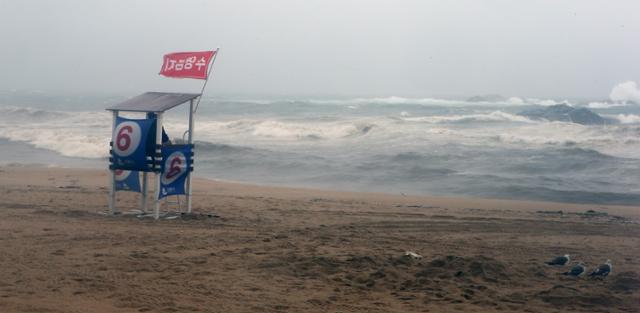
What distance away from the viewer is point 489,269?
718 cm

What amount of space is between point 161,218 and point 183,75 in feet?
6.46

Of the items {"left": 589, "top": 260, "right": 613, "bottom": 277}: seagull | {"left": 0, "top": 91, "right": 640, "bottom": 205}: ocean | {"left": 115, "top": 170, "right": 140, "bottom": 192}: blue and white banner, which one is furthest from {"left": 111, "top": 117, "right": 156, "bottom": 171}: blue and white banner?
{"left": 0, "top": 91, "right": 640, "bottom": 205}: ocean

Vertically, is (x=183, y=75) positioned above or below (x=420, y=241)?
above

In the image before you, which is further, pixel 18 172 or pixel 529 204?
pixel 18 172

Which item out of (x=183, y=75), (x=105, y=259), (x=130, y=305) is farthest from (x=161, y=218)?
(x=130, y=305)

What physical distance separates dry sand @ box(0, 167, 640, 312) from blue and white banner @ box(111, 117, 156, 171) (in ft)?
2.51

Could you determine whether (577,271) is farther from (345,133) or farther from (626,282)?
(345,133)

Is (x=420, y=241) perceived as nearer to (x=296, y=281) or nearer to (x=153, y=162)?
(x=296, y=281)

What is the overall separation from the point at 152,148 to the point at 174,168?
1.41ft

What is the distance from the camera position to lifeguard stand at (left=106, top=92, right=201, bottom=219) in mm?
9781

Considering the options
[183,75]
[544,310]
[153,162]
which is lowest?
[544,310]

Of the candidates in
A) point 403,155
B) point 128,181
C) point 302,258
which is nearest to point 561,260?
point 302,258

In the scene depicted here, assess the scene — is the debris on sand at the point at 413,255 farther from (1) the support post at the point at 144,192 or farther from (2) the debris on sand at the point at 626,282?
(1) the support post at the point at 144,192

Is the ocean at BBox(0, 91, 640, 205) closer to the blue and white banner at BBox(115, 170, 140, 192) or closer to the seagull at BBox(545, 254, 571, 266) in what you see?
the blue and white banner at BBox(115, 170, 140, 192)
